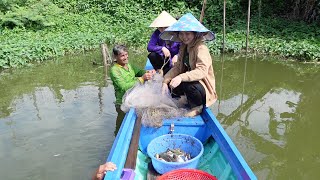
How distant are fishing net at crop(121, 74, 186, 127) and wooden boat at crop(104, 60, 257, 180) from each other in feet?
0.25

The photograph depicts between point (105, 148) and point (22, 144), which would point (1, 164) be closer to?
point (22, 144)

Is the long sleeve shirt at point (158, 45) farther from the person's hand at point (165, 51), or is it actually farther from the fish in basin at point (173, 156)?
the fish in basin at point (173, 156)

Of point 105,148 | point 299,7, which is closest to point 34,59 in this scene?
point 105,148

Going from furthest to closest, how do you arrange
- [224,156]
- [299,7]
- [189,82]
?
1. [299,7]
2. [189,82]
3. [224,156]

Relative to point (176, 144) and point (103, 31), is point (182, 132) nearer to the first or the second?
point (176, 144)

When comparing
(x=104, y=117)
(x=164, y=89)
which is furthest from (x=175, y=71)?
(x=104, y=117)

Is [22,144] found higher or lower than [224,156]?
lower

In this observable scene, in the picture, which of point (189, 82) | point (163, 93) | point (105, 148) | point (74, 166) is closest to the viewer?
point (189, 82)

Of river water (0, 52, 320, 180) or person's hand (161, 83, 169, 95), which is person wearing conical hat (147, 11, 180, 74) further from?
river water (0, 52, 320, 180)

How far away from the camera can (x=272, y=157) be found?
421cm

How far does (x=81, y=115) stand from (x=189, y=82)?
2696mm

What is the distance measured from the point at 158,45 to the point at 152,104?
4.88ft

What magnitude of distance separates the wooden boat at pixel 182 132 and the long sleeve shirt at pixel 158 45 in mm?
1513

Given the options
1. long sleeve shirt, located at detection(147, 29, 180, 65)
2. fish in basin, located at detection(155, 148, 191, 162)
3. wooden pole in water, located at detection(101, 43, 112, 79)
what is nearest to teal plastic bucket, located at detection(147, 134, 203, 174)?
fish in basin, located at detection(155, 148, 191, 162)
